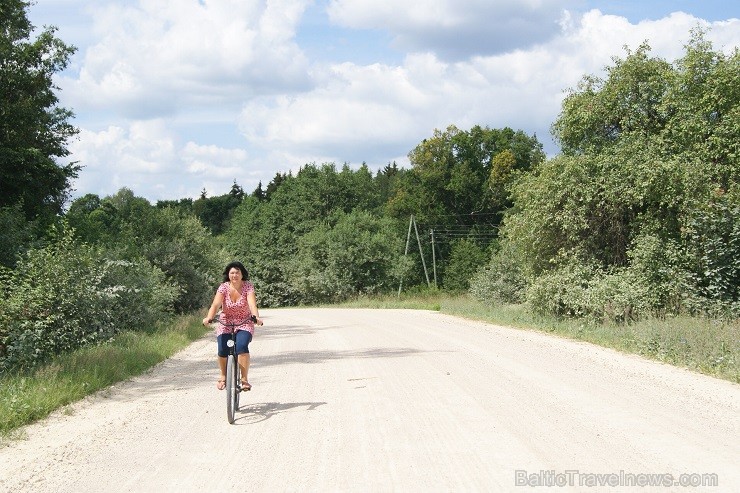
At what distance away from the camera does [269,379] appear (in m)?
11.4

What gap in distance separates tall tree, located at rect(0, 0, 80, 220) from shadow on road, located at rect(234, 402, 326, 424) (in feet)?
52.6

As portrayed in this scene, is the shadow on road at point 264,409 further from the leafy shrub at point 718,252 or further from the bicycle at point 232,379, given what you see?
the leafy shrub at point 718,252

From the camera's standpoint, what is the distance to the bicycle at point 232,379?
7910mm

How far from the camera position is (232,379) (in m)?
8.12

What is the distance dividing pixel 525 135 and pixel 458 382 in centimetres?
6022

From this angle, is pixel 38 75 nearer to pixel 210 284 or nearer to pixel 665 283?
pixel 210 284

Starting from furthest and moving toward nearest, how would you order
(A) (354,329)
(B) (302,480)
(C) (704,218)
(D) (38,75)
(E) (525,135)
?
(E) (525,135) < (D) (38,75) < (A) (354,329) < (C) (704,218) < (B) (302,480)

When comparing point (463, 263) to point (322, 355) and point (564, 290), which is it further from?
point (322, 355)

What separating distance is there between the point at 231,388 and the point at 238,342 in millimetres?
770

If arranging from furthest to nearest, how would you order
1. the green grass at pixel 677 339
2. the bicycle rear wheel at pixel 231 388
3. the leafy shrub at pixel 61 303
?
the leafy shrub at pixel 61 303
the green grass at pixel 677 339
the bicycle rear wheel at pixel 231 388

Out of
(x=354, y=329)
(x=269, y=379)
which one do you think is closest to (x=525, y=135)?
(x=354, y=329)

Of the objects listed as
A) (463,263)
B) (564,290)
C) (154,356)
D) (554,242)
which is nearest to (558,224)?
(554,242)

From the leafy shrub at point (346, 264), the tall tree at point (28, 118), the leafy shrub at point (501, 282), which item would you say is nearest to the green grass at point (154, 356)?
the tall tree at point (28, 118)

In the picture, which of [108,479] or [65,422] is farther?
[65,422]
